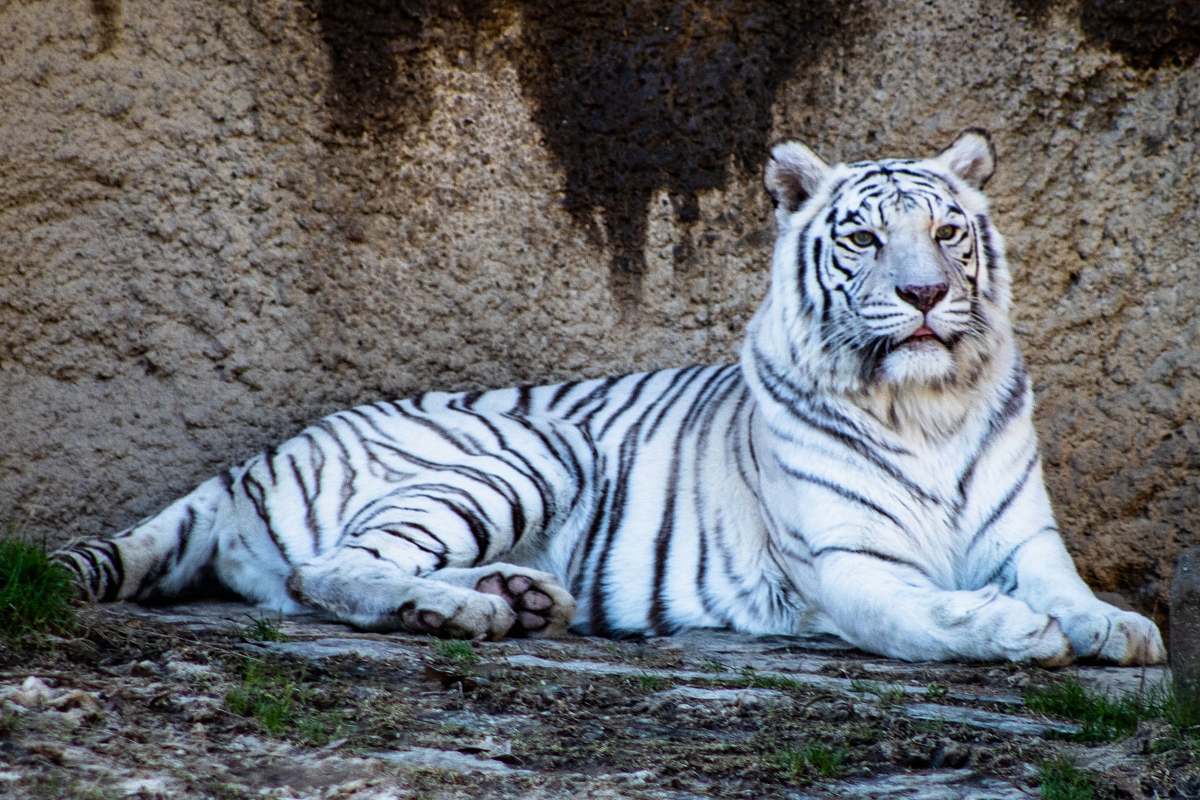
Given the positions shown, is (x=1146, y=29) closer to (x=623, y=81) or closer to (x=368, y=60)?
(x=623, y=81)

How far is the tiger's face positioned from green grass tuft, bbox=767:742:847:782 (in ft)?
4.90

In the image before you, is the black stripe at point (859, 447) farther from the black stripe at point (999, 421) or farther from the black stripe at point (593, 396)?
the black stripe at point (593, 396)

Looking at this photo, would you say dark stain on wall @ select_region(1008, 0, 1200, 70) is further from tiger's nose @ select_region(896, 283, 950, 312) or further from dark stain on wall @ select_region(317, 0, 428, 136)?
dark stain on wall @ select_region(317, 0, 428, 136)

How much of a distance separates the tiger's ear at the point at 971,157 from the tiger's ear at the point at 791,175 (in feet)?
1.08

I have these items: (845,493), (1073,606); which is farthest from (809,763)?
(845,493)

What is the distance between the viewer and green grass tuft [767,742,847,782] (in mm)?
2352

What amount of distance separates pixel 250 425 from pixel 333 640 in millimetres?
1429

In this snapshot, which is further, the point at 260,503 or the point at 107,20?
the point at 107,20

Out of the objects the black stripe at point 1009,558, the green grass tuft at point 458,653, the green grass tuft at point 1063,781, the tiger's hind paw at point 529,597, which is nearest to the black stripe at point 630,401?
the tiger's hind paw at point 529,597

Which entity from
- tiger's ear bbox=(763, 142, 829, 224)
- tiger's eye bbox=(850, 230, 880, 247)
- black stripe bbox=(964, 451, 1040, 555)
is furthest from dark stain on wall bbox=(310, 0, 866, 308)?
black stripe bbox=(964, 451, 1040, 555)

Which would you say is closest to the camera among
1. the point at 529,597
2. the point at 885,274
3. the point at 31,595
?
the point at 31,595

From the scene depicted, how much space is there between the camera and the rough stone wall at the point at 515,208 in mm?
4406

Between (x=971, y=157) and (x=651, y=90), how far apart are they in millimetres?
1061

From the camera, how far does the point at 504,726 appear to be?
102 inches
